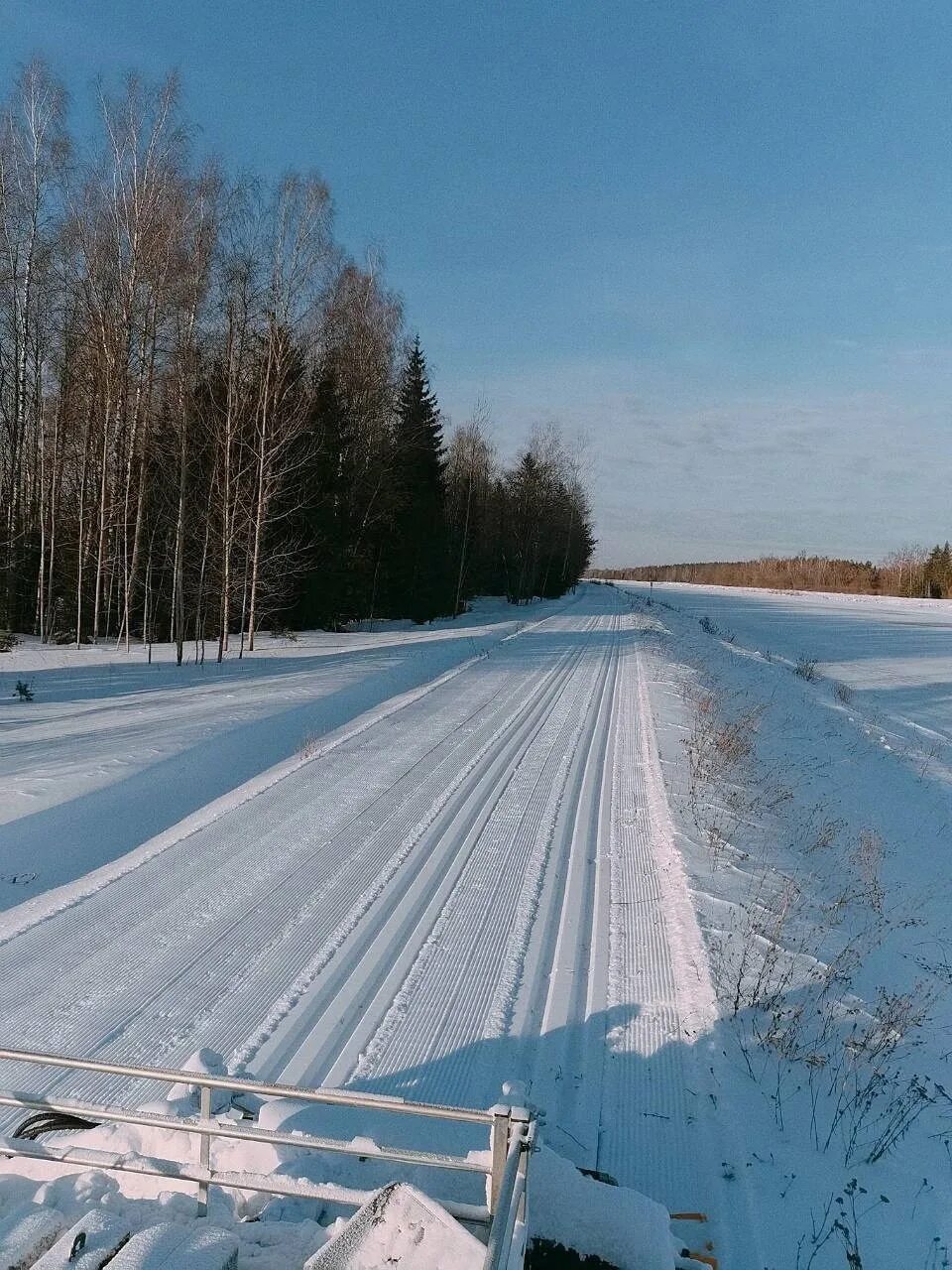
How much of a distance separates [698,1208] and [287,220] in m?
23.1

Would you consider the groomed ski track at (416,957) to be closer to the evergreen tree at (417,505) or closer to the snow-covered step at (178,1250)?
the snow-covered step at (178,1250)

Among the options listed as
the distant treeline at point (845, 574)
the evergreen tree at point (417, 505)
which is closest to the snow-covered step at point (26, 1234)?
the evergreen tree at point (417, 505)

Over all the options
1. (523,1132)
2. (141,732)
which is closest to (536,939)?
(523,1132)

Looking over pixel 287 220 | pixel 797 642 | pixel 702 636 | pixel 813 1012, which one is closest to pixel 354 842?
pixel 813 1012

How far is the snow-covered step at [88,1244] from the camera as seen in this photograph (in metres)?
2.18

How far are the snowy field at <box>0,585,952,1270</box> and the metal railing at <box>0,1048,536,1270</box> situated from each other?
0.22 meters

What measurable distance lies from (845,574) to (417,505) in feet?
405

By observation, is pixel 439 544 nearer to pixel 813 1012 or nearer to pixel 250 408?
pixel 250 408

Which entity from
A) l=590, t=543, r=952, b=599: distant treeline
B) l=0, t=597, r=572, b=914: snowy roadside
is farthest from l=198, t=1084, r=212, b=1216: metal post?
l=590, t=543, r=952, b=599: distant treeline

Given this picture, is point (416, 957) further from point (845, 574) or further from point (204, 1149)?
point (845, 574)

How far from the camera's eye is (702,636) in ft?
108

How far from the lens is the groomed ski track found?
3770 millimetres

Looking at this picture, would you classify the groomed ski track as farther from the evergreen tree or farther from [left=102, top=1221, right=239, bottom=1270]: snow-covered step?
the evergreen tree

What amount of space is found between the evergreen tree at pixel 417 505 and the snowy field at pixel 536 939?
20.4 metres
